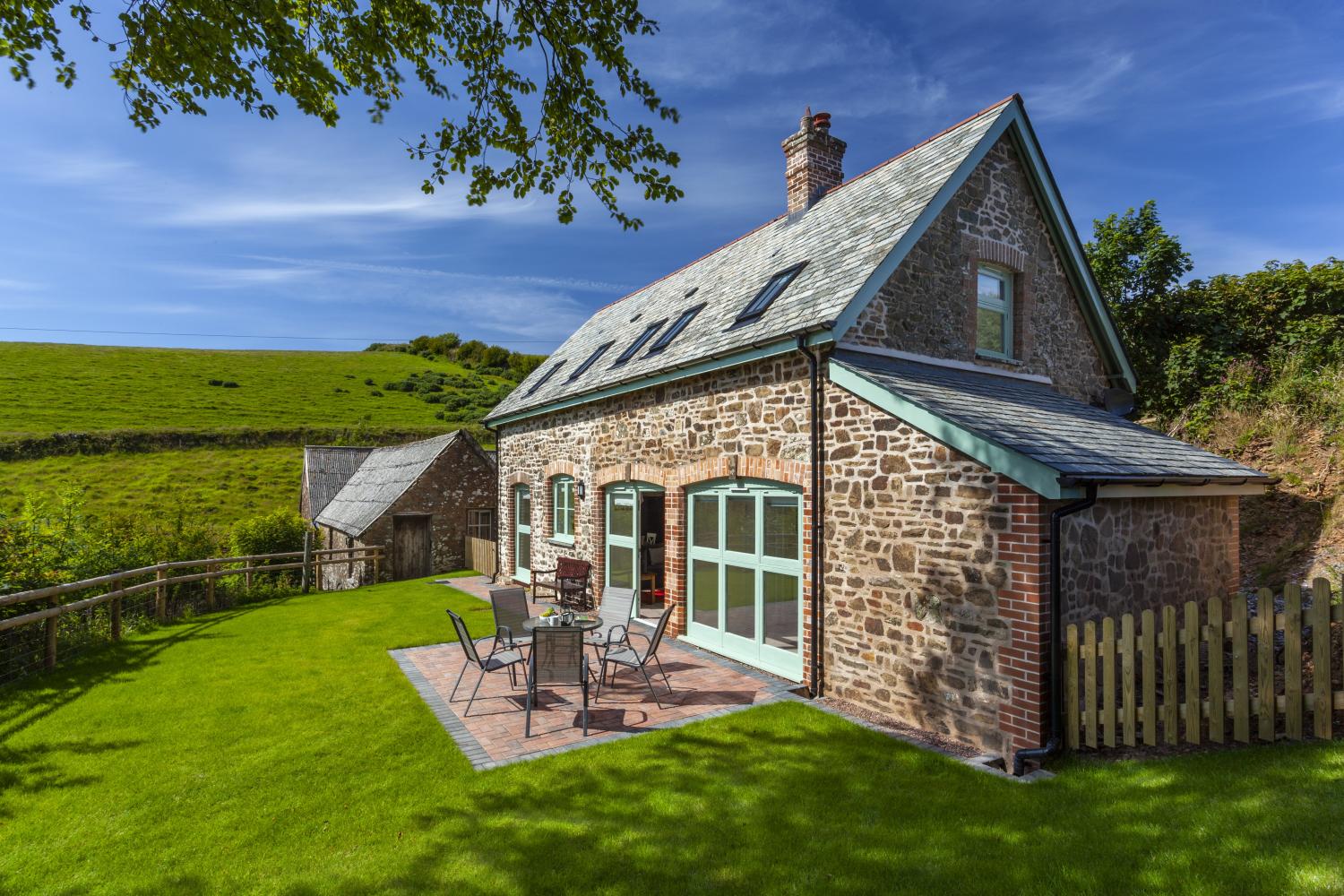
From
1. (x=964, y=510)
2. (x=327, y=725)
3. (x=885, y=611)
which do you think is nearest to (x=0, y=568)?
(x=327, y=725)

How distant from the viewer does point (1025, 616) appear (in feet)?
18.8

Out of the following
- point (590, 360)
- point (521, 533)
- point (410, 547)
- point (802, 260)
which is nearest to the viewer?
point (802, 260)

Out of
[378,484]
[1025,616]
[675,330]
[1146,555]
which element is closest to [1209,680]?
[1025,616]

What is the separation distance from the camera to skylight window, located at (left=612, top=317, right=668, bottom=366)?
13102 millimetres

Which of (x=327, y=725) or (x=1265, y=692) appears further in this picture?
(x=327, y=725)

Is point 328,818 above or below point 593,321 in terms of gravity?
below

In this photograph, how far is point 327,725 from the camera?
23.5ft

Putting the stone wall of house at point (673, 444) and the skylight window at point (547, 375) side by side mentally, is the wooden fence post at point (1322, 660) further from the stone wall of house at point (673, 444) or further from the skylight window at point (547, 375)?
A: the skylight window at point (547, 375)

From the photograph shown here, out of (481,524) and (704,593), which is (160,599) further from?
(704,593)

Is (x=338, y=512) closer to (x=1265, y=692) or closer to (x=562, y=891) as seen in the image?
(x=562, y=891)

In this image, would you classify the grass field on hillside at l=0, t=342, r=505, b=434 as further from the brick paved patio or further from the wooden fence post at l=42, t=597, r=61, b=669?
the brick paved patio

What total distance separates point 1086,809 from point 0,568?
47.1 feet

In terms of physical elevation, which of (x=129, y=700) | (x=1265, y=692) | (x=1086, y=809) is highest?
(x=1265, y=692)

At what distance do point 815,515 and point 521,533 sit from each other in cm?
1125
